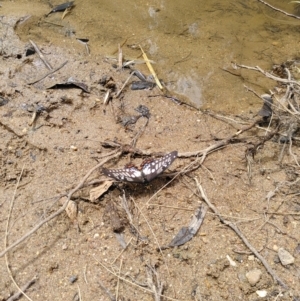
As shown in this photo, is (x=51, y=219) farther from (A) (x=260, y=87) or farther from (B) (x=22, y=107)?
(A) (x=260, y=87)

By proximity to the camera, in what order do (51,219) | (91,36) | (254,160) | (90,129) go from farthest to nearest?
(91,36)
(90,129)
(254,160)
(51,219)

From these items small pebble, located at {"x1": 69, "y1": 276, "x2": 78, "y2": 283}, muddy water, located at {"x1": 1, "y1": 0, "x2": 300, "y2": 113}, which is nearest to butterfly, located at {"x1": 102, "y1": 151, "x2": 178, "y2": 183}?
small pebble, located at {"x1": 69, "y1": 276, "x2": 78, "y2": 283}

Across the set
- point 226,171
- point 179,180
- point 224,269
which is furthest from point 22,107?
point 224,269

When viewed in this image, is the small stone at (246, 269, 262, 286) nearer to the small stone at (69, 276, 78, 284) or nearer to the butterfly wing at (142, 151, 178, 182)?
the butterfly wing at (142, 151, 178, 182)

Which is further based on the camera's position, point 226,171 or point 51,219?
point 226,171

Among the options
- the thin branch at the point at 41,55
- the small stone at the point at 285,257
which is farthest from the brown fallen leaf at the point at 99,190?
the thin branch at the point at 41,55

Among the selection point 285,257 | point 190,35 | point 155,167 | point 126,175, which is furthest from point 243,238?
point 190,35

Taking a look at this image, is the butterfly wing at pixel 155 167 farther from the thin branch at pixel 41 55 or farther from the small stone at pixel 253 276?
the thin branch at pixel 41 55
